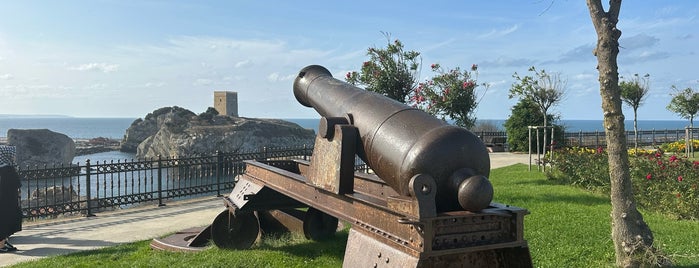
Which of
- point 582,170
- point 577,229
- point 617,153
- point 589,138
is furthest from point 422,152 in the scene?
point 589,138

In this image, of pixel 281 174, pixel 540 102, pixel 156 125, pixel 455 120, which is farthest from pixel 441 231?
pixel 156 125

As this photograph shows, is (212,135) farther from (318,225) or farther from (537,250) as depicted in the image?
(537,250)

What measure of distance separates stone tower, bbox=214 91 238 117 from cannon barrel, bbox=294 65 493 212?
7007 centimetres

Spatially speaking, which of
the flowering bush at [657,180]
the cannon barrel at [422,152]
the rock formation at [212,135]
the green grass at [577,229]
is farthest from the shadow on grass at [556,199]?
the rock formation at [212,135]

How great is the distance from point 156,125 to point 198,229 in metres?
80.9

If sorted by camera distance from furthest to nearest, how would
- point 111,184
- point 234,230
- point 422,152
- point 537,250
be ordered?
point 111,184 < point 234,230 < point 537,250 < point 422,152

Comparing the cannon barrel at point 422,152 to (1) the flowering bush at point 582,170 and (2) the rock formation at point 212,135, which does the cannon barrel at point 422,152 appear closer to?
(1) the flowering bush at point 582,170

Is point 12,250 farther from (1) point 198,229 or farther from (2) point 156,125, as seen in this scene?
(2) point 156,125

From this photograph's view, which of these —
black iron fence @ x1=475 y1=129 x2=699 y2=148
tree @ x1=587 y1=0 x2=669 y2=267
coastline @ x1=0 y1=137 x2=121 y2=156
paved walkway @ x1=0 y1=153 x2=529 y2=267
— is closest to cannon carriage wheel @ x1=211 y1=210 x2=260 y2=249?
paved walkway @ x1=0 y1=153 x2=529 y2=267

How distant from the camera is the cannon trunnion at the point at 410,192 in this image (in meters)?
3.30

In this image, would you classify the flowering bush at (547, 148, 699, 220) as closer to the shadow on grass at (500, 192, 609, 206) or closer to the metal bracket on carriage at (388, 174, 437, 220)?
the shadow on grass at (500, 192, 609, 206)

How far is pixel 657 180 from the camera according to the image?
9742 mm

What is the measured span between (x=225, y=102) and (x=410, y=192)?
235ft

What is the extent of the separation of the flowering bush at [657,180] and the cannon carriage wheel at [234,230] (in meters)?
6.65
